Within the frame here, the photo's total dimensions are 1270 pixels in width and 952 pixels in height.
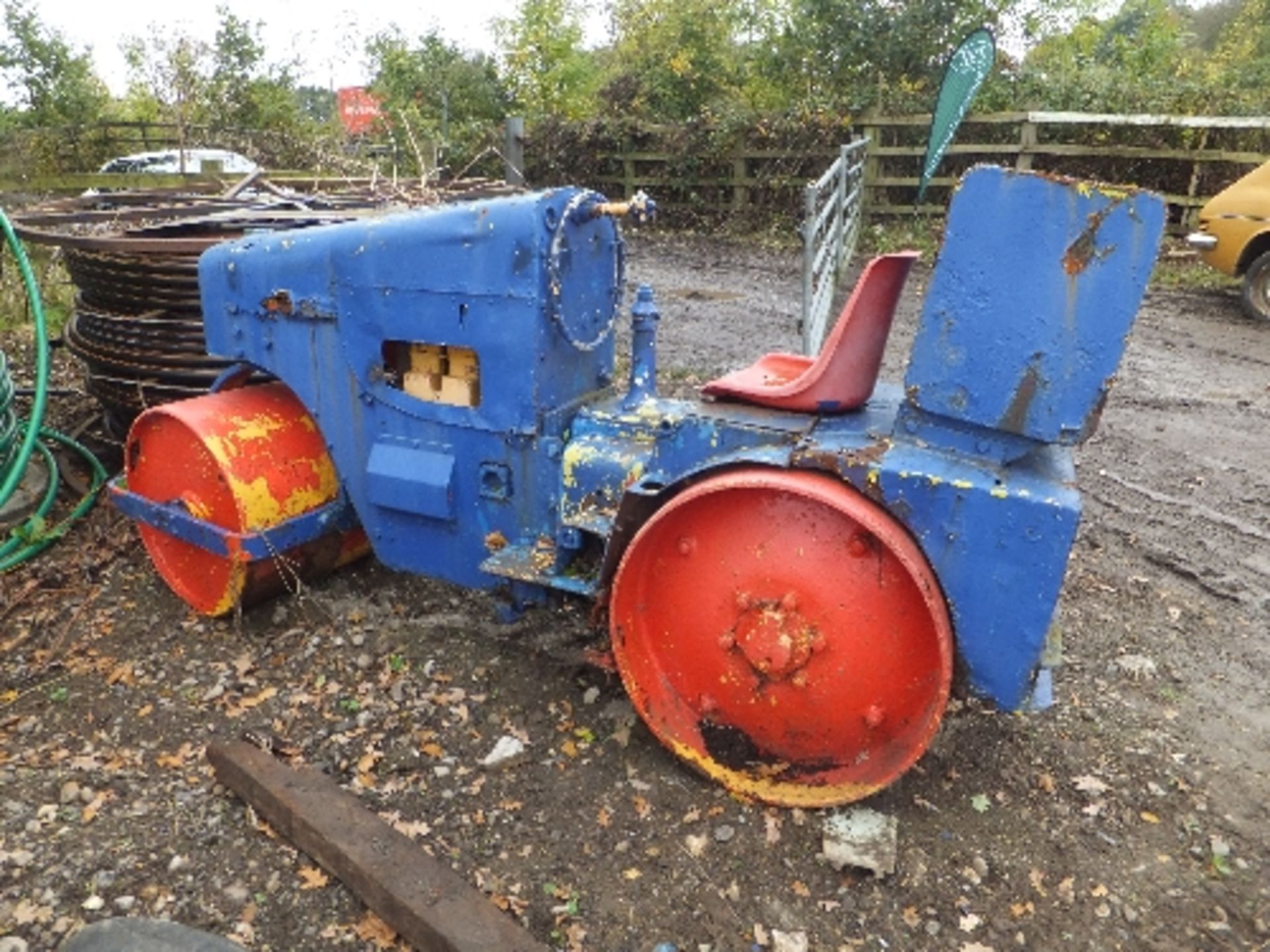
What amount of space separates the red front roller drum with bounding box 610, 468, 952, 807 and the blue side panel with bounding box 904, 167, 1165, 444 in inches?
14.8

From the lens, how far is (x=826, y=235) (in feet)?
25.8

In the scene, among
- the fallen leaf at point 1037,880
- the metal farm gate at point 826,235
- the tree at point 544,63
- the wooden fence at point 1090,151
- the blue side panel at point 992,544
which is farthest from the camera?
the tree at point 544,63

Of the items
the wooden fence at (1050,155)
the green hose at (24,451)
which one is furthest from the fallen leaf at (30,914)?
the wooden fence at (1050,155)

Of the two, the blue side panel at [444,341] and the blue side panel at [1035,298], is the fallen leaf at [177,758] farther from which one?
the blue side panel at [1035,298]

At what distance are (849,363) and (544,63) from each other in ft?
62.8

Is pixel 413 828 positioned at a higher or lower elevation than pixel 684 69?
lower

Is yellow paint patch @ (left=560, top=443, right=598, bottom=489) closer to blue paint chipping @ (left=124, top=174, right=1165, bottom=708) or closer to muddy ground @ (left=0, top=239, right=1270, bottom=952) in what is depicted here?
blue paint chipping @ (left=124, top=174, right=1165, bottom=708)

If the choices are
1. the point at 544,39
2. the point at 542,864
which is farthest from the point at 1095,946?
the point at 544,39

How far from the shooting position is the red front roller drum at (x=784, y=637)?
89.0 inches

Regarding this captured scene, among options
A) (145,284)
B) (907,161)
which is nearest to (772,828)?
(145,284)

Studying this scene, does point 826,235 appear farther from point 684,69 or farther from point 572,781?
point 684,69

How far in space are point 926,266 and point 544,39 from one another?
40.9 ft

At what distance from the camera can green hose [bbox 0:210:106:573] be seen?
3.86 meters

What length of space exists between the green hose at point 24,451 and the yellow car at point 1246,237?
9002 mm
